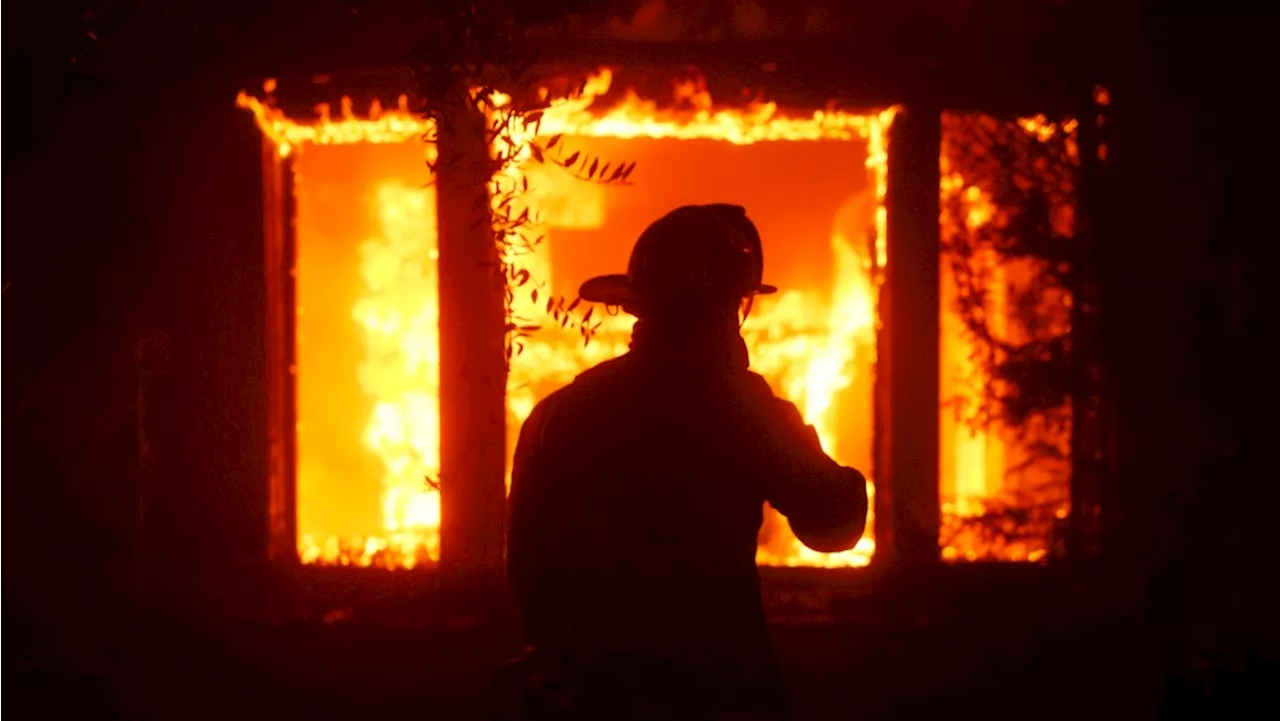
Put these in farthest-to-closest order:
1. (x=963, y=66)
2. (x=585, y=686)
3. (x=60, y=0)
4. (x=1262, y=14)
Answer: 1. (x=963, y=66)
2. (x=1262, y=14)
3. (x=60, y=0)
4. (x=585, y=686)

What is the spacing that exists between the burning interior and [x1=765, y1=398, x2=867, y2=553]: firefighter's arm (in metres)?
2.32

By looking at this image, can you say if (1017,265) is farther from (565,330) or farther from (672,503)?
(672,503)

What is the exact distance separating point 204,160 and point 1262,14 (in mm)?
5294

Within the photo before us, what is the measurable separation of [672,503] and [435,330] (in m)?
2.62

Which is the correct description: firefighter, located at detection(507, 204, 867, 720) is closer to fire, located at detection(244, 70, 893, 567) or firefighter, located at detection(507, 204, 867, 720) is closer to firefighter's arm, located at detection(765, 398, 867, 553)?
firefighter's arm, located at detection(765, 398, 867, 553)

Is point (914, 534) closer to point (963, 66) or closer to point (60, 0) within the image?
point (963, 66)

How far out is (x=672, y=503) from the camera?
198cm

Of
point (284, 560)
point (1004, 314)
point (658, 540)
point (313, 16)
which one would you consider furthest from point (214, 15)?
point (1004, 314)

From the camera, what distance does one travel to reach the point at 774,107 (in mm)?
4215

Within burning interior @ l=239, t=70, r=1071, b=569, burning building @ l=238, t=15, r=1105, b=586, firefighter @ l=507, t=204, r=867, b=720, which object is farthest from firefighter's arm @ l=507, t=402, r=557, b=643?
burning interior @ l=239, t=70, r=1071, b=569

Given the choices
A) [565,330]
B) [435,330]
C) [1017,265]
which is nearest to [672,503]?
[435,330]

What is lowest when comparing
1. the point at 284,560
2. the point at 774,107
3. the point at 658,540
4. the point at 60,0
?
the point at 284,560

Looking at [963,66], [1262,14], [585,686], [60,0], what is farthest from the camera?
[963,66]

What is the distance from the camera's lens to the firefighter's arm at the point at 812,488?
199 cm
